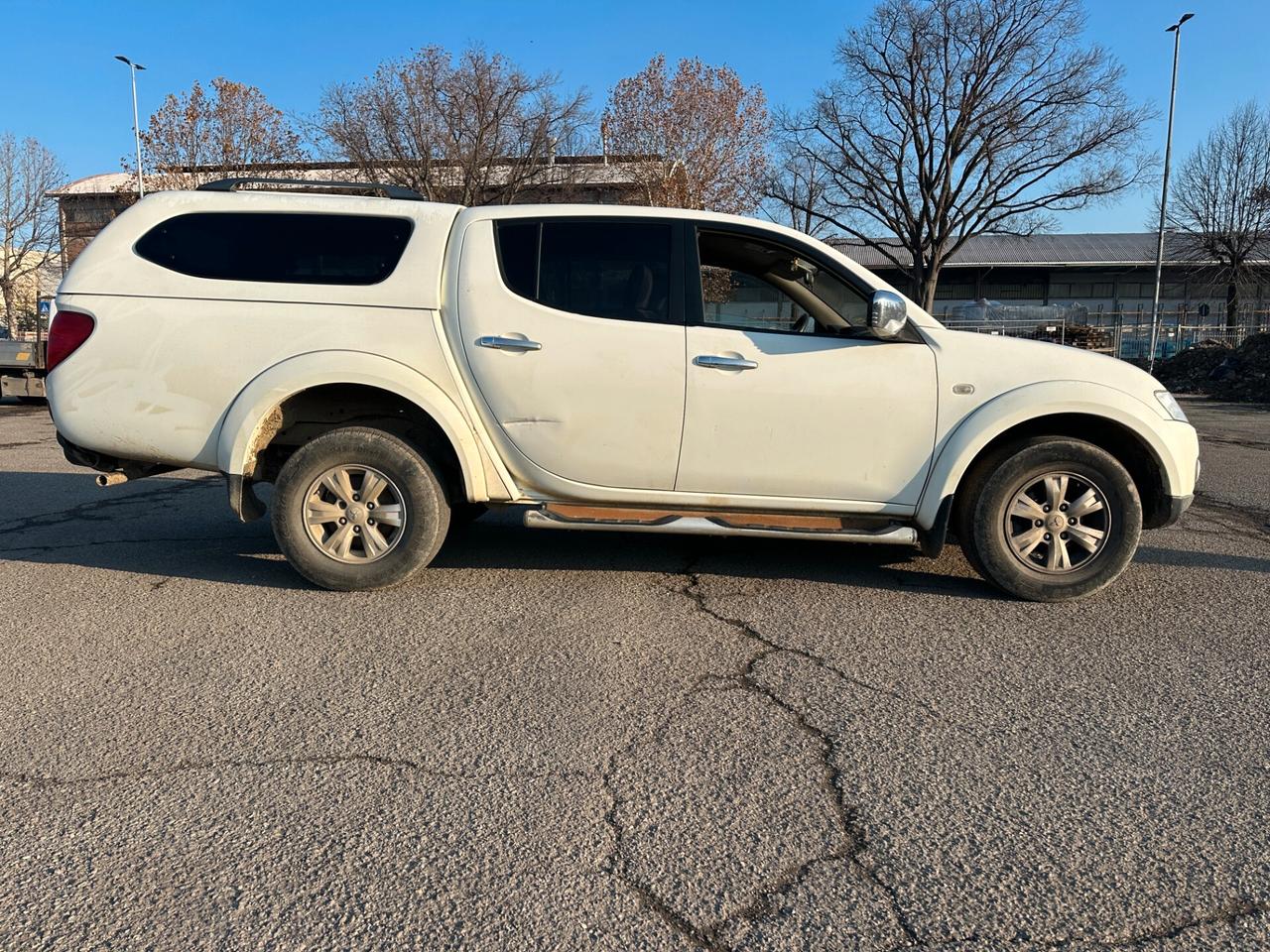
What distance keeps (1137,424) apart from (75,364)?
5.50 meters

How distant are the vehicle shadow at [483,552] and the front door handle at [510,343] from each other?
4.62 feet

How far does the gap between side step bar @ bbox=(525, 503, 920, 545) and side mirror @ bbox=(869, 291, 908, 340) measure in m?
0.99

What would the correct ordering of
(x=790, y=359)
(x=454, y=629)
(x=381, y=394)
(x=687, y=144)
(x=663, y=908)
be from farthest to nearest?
(x=687, y=144), (x=381, y=394), (x=790, y=359), (x=454, y=629), (x=663, y=908)

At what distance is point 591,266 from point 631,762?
8.84ft

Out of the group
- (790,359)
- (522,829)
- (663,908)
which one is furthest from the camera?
(790,359)

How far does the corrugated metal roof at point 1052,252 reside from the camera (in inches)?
2279

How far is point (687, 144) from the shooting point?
1245 inches

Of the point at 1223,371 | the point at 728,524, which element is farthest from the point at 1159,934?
the point at 1223,371

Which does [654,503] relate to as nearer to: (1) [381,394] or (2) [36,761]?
(1) [381,394]

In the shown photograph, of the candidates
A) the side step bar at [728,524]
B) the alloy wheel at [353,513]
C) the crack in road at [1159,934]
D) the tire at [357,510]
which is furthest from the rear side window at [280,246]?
the crack in road at [1159,934]

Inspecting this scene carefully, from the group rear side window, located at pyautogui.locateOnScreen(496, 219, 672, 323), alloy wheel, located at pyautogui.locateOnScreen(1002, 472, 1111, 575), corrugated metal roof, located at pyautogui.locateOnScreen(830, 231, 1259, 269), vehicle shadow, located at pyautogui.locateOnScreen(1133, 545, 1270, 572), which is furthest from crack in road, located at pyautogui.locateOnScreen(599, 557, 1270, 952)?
corrugated metal roof, located at pyautogui.locateOnScreen(830, 231, 1259, 269)

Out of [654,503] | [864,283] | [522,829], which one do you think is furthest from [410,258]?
[522,829]

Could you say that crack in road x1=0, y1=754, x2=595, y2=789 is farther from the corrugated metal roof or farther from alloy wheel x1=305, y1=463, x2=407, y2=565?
the corrugated metal roof

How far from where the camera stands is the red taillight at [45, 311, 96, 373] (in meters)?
4.52
